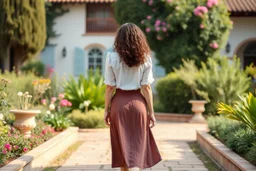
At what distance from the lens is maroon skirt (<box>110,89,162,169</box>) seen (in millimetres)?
4824

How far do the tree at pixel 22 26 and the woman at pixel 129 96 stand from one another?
14.7 meters

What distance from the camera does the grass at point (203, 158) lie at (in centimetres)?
651

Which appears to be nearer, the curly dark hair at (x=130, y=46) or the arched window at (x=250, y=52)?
the curly dark hair at (x=130, y=46)

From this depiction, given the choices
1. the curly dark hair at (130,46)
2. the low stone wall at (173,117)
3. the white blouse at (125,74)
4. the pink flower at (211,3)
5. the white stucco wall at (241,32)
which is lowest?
the low stone wall at (173,117)

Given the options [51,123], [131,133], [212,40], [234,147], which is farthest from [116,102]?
[212,40]

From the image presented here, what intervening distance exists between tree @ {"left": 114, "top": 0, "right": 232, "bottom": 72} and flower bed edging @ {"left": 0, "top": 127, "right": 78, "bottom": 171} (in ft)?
31.8

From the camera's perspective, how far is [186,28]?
17.8 metres

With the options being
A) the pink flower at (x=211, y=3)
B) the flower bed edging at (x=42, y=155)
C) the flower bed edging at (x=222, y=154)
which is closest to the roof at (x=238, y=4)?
the pink flower at (x=211, y=3)

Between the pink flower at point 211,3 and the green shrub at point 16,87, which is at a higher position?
the pink flower at point 211,3

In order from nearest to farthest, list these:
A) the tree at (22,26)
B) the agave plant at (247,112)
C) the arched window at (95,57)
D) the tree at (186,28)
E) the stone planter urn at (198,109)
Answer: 1. the agave plant at (247,112)
2. the stone planter urn at (198,109)
3. the tree at (186,28)
4. the tree at (22,26)
5. the arched window at (95,57)

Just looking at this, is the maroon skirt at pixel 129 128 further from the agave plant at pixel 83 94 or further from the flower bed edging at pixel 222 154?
the agave plant at pixel 83 94

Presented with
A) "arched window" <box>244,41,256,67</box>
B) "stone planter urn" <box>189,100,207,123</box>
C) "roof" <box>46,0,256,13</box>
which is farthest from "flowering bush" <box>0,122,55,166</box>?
"arched window" <box>244,41,256,67</box>

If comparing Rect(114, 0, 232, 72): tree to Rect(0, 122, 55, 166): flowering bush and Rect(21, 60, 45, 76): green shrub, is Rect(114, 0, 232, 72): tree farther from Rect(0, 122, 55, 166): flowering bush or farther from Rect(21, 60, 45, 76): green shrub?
Rect(0, 122, 55, 166): flowering bush

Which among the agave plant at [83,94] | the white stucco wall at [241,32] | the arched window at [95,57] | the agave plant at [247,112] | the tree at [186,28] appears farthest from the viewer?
the arched window at [95,57]
